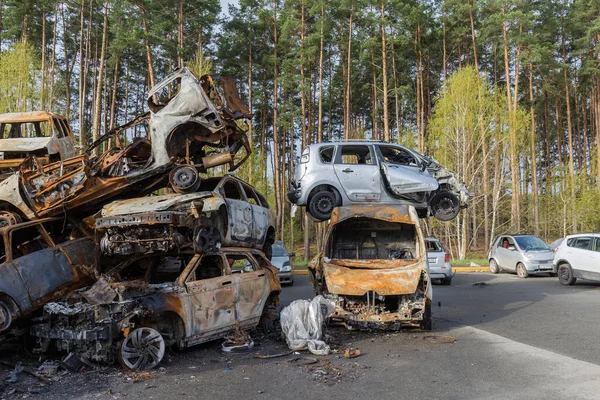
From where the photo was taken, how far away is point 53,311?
5645mm

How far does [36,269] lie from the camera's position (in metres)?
6.83

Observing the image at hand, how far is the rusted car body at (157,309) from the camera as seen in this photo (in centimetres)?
565

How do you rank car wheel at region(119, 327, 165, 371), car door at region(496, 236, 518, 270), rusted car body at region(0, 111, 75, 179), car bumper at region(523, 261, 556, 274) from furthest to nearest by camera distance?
car door at region(496, 236, 518, 270) < car bumper at region(523, 261, 556, 274) < rusted car body at region(0, 111, 75, 179) < car wheel at region(119, 327, 165, 371)

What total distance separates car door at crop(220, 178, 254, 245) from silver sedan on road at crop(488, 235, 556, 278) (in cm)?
1347

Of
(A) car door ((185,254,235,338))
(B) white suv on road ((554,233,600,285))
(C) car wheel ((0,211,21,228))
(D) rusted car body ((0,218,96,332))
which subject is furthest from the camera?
(B) white suv on road ((554,233,600,285))

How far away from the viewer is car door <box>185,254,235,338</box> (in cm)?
637

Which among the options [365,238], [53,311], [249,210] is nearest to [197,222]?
[249,210]

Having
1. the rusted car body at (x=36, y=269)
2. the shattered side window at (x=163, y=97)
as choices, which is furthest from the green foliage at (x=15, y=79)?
the rusted car body at (x=36, y=269)

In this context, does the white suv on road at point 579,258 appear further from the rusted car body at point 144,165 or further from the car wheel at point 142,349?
the car wheel at point 142,349

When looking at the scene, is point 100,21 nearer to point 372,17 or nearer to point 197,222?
point 372,17

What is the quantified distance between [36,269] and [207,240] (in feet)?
8.24

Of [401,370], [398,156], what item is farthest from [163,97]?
[401,370]

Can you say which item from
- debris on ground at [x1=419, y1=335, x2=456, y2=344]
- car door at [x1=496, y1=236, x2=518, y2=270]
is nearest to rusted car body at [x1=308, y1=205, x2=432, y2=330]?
debris on ground at [x1=419, y1=335, x2=456, y2=344]

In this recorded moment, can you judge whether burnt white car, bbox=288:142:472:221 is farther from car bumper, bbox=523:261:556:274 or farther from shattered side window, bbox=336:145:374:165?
car bumper, bbox=523:261:556:274
